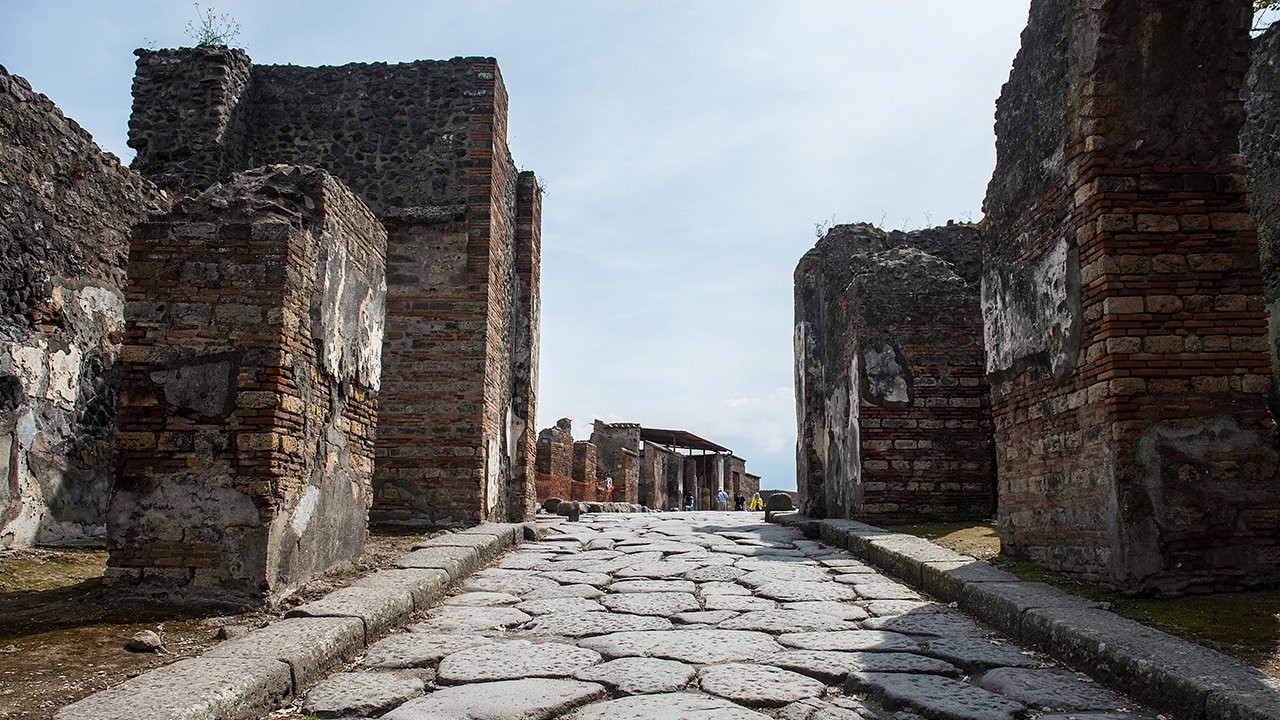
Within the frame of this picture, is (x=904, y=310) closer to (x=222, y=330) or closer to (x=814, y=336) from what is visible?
(x=814, y=336)

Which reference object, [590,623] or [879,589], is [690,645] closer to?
[590,623]

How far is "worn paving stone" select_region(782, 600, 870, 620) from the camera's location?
4.68 meters

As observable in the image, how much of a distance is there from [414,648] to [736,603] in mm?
1902

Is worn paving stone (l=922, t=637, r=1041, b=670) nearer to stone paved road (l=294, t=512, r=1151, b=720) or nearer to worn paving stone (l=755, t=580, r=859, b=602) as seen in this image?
stone paved road (l=294, t=512, r=1151, b=720)

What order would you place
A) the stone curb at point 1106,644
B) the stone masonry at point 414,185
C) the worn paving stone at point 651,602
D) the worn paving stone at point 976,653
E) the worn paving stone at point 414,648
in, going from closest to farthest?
the stone curb at point 1106,644 → the worn paving stone at point 976,653 → the worn paving stone at point 414,648 → the worn paving stone at point 651,602 → the stone masonry at point 414,185

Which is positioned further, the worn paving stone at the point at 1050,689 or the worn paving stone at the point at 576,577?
the worn paving stone at the point at 576,577

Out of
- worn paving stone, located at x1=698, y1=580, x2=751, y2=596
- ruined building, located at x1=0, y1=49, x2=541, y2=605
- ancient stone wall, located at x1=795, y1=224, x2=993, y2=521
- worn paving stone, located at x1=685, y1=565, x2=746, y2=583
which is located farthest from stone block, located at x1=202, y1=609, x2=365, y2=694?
ancient stone wall, located at x1=795, y1=224, x2=993, y2=521

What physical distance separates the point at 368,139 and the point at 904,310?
19.5 ft

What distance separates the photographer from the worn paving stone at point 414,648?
12.0 feet

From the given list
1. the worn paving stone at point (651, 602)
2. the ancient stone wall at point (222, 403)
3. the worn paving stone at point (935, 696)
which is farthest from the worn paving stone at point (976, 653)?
the ancient stone wall at point (222, 403)

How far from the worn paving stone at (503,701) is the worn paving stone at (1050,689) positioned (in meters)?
1.42

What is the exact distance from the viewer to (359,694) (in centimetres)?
316

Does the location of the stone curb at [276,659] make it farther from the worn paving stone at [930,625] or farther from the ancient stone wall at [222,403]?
the worn paving stone at [930,625]

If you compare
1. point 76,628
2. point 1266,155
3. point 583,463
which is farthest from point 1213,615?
point 583,463
